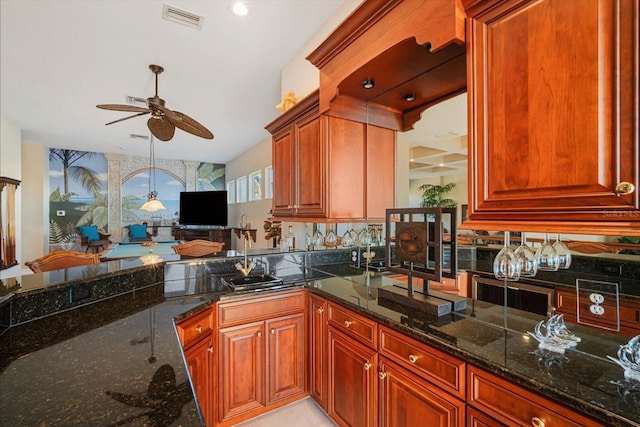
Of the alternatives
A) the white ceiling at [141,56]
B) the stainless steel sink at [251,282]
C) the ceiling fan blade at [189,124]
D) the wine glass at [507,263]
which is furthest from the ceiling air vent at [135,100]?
the wine glass at [507,263]

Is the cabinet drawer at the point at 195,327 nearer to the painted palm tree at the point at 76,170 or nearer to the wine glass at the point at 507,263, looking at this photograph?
the wine glass at the point at 507,263

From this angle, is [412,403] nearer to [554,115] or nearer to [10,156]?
[554,115]

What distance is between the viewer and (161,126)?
11.6ft

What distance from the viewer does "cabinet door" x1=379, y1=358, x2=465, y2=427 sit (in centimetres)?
122

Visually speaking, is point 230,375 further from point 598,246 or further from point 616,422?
point 598,246

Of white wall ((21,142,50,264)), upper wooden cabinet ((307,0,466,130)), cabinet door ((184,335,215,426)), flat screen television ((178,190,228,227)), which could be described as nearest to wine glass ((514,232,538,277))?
upper wooden cabinet ((307,0,466,130))

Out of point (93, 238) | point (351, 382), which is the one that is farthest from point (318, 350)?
point (93, 238)

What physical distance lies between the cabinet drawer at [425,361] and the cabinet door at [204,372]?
104 centimetres

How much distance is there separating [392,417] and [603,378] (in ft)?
3.03

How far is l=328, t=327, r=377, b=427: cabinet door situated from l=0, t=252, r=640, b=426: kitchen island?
24 centimetres

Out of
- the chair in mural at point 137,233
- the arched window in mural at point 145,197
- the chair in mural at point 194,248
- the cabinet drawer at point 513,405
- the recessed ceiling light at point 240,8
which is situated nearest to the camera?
the cabinet drawer at point 513,405

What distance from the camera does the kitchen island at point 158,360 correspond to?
0.79 meters

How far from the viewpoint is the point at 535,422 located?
96cm

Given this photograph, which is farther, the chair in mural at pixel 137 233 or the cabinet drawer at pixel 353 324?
the chair in mural at pixel 137 233
